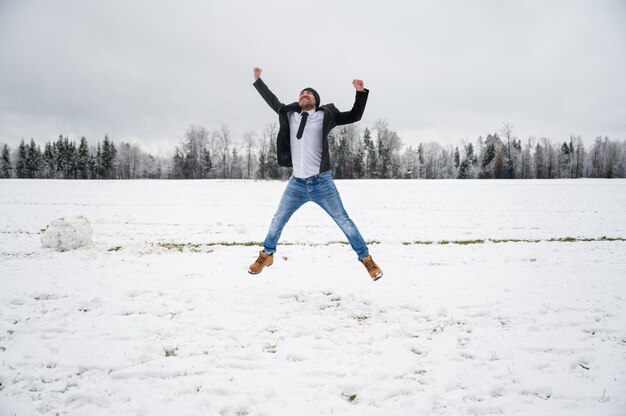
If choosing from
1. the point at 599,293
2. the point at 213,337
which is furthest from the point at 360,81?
the point at 599,293

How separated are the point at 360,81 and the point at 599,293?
4724 mm

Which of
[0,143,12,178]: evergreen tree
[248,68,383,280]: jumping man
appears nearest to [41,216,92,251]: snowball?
[248,68,383,280]: jumping man

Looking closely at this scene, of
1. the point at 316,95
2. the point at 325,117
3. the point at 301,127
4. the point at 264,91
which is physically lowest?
the point at 301,127

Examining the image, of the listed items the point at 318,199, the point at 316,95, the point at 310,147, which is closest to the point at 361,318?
the point at 318,199

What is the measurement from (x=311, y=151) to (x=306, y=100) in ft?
2.33

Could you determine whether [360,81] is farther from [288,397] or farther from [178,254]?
[178,254]

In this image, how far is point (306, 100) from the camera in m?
4.93

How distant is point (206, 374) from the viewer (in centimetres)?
319

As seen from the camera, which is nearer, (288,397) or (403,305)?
(288,397)

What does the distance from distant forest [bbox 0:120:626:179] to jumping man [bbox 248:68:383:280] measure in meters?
70.3

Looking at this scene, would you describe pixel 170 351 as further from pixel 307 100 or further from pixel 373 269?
pixel 307 100

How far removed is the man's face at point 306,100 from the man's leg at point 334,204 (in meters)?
0.98

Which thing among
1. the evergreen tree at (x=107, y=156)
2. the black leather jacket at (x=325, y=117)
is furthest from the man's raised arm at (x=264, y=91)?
the evergreen tree at (x=107, y=156)

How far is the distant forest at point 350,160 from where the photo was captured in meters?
81.9
